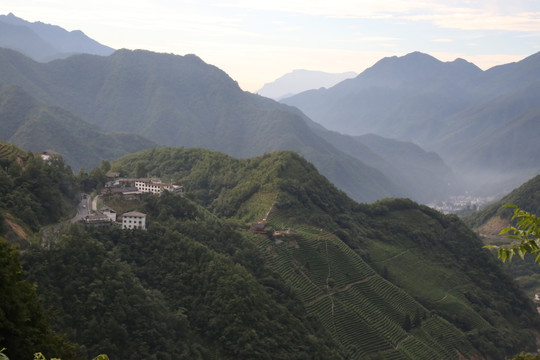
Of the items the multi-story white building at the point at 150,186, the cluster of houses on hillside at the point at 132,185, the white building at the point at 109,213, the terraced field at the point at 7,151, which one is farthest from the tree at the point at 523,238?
the multi-story white building at the point at 150,186

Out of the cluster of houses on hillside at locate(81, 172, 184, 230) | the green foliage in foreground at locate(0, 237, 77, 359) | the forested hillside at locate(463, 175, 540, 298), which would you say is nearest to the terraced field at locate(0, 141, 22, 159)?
the cluster of houses on hillside at locate(81, 172, 184, 230)

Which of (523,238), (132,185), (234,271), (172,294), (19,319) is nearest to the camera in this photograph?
(523,238)

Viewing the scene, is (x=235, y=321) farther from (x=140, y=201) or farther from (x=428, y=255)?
(x=428, y=255)

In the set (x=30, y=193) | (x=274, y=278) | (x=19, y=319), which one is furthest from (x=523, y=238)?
(x=274, y=278)

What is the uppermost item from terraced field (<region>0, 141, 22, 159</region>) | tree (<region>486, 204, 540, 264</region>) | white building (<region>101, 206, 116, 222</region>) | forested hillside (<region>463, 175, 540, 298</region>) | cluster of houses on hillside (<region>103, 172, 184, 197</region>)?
tree (<region>486, 204, 540, 264</region>)

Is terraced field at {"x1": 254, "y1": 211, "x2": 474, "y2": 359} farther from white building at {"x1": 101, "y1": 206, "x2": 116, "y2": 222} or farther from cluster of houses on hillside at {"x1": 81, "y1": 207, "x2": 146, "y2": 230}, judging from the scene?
white building at {"x1": 101, "y1": 206, "x2": 116, "y2": 222}

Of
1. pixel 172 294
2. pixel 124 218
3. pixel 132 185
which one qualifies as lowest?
pixel 172 294

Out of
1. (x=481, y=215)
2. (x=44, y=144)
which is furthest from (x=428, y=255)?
(x=44, y=144)

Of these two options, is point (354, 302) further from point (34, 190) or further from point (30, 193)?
point (30, 193)
